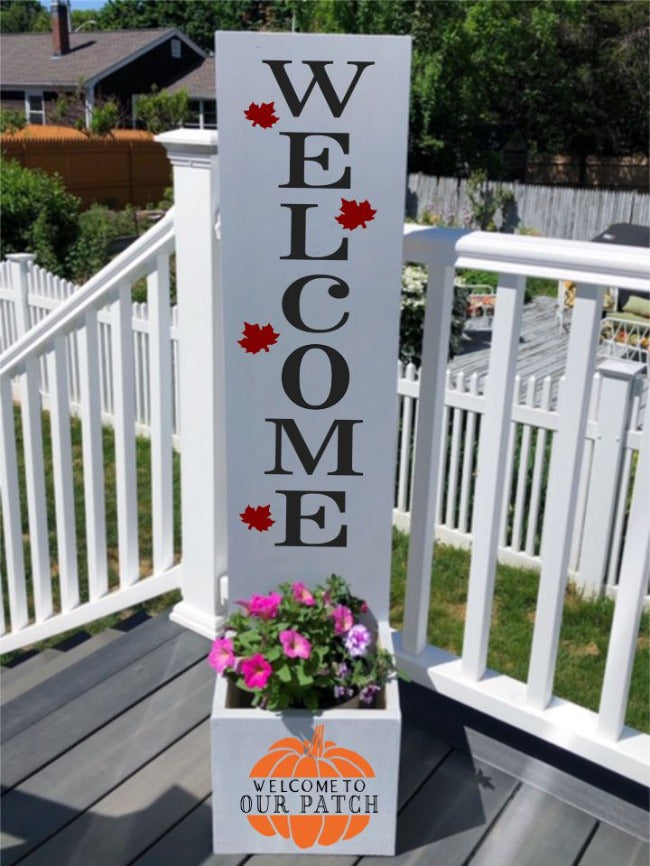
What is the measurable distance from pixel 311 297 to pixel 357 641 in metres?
0.71

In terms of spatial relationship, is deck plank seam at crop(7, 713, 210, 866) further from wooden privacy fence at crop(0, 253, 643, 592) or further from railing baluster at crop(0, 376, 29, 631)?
wooden privacy fence at crop(0, 253, 643, 592)

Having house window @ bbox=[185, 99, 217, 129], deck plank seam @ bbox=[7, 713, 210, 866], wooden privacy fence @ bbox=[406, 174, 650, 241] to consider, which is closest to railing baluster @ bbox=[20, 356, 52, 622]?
deck plank seam @ bbox=[7, 713, 210, 866]

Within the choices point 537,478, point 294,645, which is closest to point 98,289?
point 294,645

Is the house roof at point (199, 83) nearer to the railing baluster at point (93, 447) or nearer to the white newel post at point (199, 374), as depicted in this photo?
the railing baluster at point (93, 447)

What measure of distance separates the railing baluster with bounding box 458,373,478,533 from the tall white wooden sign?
2.62 m

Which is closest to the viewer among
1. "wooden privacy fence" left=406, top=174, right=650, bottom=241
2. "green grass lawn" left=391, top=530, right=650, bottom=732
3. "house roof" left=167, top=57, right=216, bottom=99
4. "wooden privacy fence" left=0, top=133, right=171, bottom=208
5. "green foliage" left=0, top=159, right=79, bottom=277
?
"green grass lawn" left=391, top=530, right=650, bottom=732

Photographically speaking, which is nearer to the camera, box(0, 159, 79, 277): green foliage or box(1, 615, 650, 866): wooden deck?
box(1, 615, 650, 866): wooden deck

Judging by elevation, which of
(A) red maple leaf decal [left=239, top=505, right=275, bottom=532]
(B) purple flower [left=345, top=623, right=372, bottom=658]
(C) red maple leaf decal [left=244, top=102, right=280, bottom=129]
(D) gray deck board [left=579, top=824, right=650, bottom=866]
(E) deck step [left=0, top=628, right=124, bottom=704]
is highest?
(C) red maple leaf decal [left=244, top=102, right=280, bottom=129]

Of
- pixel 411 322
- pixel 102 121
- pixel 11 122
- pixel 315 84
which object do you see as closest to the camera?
pixel 315 84

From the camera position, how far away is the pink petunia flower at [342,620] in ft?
5.74

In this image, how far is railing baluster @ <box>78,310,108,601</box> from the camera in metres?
2.37

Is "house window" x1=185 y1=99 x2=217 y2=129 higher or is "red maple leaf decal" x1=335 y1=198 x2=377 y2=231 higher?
"house window" x1=185 y1=99 x2=217 y2=129

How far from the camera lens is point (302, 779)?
1.72 metres

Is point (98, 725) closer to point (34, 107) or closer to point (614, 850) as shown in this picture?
point (614, 850)
